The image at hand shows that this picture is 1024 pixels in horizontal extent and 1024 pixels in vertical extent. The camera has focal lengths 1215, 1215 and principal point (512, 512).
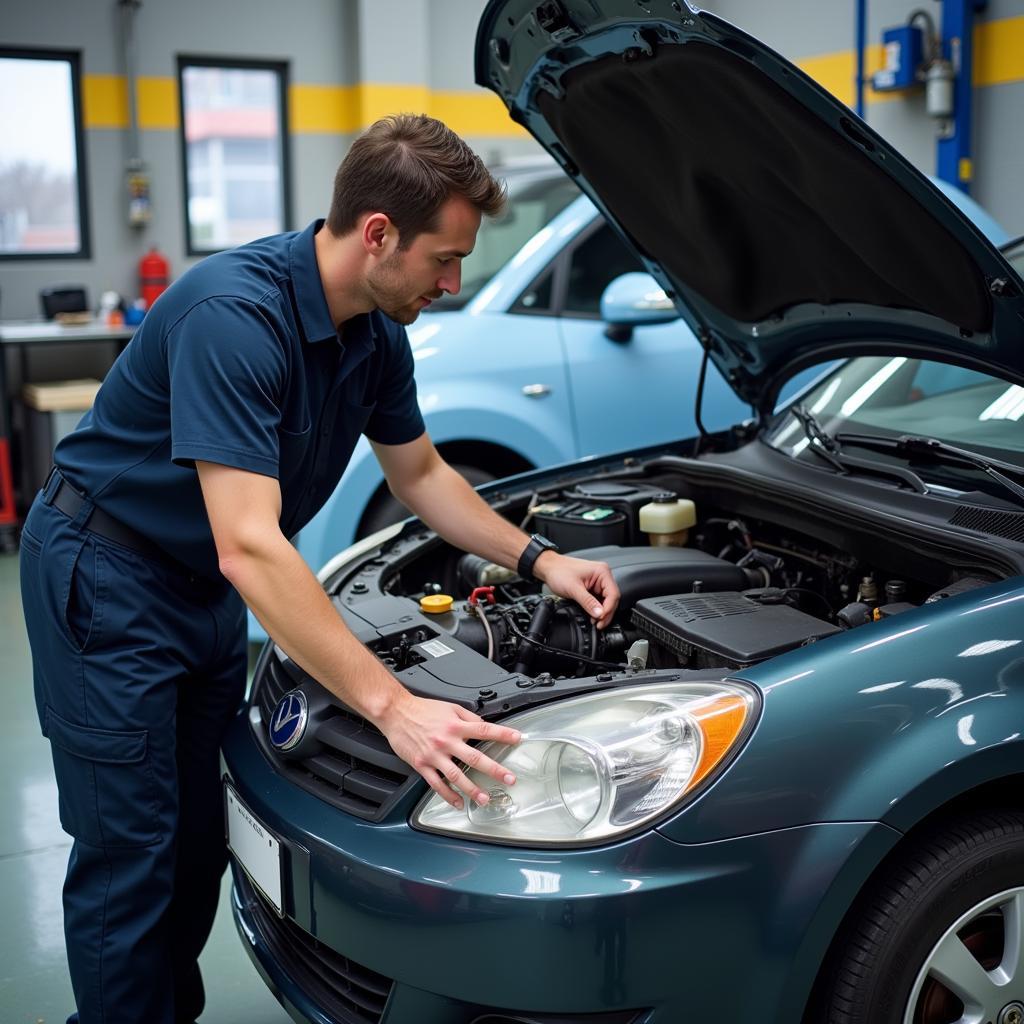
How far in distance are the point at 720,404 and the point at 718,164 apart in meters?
1.90

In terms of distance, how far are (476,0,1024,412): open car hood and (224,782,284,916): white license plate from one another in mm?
1281

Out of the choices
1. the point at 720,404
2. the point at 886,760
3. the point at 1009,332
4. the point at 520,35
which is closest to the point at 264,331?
the point at 520,35

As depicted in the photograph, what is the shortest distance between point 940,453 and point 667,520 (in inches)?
20.7

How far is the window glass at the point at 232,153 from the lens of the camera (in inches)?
347

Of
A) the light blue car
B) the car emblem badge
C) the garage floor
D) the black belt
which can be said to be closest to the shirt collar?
the black belt

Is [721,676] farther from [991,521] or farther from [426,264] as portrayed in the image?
[426,264]

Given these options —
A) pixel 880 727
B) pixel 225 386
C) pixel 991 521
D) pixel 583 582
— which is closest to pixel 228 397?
pixel 225 386

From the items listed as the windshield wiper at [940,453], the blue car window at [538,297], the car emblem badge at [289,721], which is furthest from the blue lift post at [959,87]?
the car emblem badge at [289,721]

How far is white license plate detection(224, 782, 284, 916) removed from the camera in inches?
65.9

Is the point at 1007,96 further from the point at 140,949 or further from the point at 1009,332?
the point at 140,949

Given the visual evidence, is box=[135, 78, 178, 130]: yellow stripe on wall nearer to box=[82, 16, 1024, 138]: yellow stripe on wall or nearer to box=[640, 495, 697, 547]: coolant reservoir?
box=[82, 16, 1024, 138]: yellow stripe on wall

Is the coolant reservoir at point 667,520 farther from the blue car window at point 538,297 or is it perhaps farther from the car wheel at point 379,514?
the blue car window at point 538,297

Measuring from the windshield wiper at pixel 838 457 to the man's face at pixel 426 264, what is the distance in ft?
2.81

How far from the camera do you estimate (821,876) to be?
1.43 m
